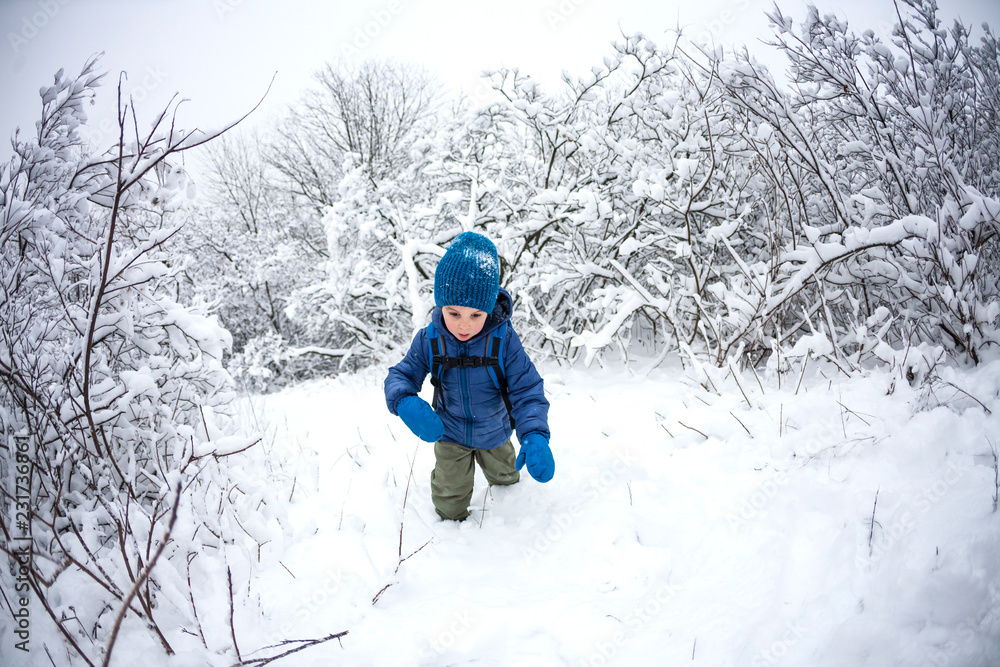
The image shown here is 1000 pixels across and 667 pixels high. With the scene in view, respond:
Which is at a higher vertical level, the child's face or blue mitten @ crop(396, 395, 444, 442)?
the child's face

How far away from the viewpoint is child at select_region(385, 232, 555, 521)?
188cm

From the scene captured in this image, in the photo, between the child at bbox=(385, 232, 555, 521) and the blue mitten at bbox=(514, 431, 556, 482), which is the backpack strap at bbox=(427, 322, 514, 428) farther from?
the blue mitten at bbox=(514, 431, 556, 482)

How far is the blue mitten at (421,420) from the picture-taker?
76.1 inches

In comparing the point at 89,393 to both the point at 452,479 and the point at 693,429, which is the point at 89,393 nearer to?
the point at 452,479

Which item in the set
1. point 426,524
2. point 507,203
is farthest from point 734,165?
point 426,524

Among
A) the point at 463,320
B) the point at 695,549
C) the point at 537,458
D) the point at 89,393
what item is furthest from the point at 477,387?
the point at 89,393

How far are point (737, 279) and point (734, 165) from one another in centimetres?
109

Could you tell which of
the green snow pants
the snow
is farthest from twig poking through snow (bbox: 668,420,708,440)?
the green snow pants

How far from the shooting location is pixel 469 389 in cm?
208

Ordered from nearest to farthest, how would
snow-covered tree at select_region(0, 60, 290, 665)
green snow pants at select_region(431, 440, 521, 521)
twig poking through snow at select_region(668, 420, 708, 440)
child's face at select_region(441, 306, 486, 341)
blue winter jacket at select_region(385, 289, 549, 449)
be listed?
snow-covered tree at select_region(0, 60, 290, 665), child's face at select_region(441, 306, 486, 341), blue winter jacket at select_region(385, 289, 549, 449), green snow pants at select_region(431, 440, 521, 521), twig poking through snow at select_region(668, 420, 708, 440)

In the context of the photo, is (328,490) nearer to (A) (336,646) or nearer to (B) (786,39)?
(A) (336,646)

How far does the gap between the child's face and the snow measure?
0.93 metres

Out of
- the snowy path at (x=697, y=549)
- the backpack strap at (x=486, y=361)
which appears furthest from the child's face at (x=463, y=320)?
the snowy path at (x=697, y=549)

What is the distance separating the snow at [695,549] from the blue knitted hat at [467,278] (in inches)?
41.3
